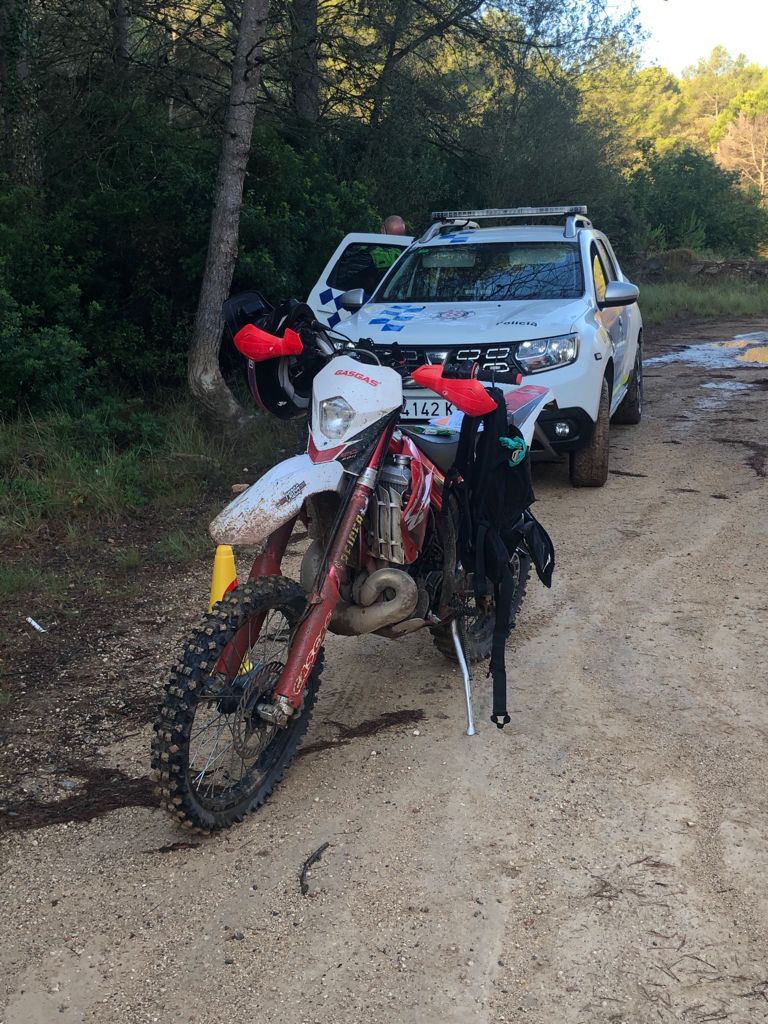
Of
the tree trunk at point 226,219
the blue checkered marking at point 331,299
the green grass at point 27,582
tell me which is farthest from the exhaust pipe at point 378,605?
the blue checkered marking at point 331,299

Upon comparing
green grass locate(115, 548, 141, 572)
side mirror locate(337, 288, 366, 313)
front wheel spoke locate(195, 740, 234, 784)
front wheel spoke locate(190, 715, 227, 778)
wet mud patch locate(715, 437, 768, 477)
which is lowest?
green grass locate(115, 548, 141, 572)

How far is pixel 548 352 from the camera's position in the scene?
7051mm

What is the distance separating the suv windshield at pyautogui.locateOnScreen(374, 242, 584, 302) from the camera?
785 centimetres

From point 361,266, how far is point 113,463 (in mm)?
3518

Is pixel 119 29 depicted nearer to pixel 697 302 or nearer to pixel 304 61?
pixel 304 61

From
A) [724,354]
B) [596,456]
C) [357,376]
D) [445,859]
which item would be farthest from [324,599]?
[724,354]

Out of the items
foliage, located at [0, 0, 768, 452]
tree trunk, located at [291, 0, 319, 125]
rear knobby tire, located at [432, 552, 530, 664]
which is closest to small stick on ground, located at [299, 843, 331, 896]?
rear knobby tire, located at [432, 552, 530, 664]

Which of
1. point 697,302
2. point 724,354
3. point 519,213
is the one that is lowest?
point 724,354

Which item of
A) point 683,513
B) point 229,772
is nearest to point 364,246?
point 683,513

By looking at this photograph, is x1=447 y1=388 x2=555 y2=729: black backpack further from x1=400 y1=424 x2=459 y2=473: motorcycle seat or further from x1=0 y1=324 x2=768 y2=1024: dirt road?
x1=0 y1=324 x2=768 y2=1024: dirt road

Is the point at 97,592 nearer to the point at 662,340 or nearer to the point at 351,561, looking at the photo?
the point at 351,561

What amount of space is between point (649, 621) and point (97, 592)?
3061mm

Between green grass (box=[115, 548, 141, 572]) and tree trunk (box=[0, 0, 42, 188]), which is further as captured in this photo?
tree trunk (box=[0, 0, 42, 188])

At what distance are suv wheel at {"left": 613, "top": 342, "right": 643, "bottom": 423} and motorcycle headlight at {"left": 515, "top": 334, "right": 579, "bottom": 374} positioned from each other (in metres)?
2.57
